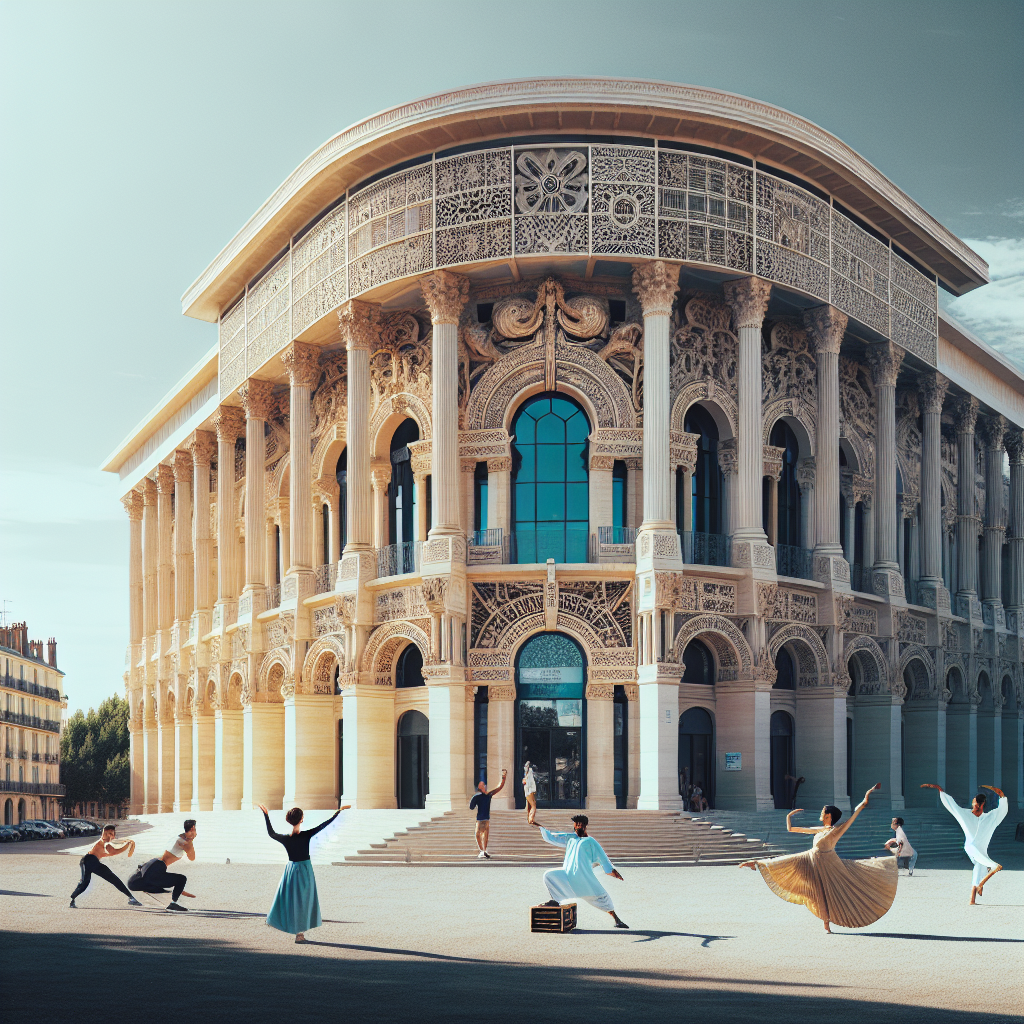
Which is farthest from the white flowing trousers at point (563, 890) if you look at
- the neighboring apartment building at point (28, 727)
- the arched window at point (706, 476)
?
the neighboring apartment building at point (28, 727)

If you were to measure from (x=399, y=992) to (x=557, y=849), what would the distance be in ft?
A: 55.9

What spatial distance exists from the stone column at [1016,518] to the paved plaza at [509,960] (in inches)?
1243

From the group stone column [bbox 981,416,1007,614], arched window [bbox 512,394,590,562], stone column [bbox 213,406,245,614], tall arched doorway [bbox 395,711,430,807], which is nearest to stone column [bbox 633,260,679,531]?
arched window [bbox 512,394,590,562]

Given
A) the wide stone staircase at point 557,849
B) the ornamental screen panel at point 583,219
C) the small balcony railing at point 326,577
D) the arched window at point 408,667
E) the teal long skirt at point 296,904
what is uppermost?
the ornamental screen panel at point 583,219

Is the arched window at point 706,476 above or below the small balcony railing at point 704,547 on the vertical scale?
above

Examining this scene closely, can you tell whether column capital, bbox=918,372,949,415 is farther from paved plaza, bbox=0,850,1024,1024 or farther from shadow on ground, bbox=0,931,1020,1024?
shadow on ground, bbox=0,931,1020,1024

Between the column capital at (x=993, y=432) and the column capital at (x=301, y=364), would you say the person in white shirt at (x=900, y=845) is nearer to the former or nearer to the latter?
the column capital at (x=301, y=364)

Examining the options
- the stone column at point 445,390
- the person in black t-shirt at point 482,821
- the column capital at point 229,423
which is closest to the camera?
the person in black t-shirt at point 482,821

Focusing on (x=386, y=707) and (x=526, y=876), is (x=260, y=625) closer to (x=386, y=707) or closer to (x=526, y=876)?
(x=386, y=707)

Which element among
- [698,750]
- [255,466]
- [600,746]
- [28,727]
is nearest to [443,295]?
[600,746]

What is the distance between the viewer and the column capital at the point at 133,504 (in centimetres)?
6473

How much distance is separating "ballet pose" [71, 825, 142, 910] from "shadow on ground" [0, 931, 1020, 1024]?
4344 mm

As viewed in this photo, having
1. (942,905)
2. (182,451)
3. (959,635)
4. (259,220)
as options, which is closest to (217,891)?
(942,905)

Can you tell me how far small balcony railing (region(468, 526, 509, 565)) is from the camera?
35500 millimetres
